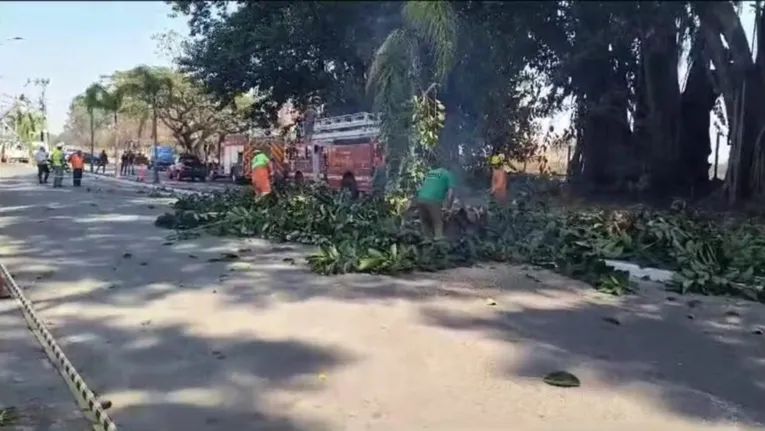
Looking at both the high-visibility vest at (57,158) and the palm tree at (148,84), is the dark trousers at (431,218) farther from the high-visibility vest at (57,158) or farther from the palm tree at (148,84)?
the palm tree at (148,84)

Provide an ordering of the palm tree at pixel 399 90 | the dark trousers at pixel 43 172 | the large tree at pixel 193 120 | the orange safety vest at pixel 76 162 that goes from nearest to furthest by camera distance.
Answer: the palm tree at pixel 399 90 → the orange safety vest at pixel 76 162 → the dark trousers at pixel 43 172 → the large tree at pixel 193 120

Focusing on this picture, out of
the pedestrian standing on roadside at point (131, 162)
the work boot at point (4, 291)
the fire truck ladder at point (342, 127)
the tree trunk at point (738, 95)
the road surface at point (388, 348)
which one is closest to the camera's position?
the tree trunk at point (738, 95)

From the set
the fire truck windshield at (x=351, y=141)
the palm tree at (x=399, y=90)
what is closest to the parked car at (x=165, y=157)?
the fire truck windshield at (x=351, y=141)

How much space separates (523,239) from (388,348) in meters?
5.53

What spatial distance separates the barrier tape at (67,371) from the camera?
5109 millimetres

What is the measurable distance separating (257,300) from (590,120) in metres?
9.07

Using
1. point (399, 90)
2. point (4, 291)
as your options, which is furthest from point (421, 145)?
point (4, 291)

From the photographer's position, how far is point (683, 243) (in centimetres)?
1131

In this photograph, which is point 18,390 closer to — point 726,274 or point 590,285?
point 590,285

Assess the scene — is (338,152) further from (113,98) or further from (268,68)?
(113,98)

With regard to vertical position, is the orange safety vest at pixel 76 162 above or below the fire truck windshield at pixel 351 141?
below

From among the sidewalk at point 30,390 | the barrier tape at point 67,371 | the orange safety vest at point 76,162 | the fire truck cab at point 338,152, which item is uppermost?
the fire truck cab at point 338,152

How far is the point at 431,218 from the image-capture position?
474 inches

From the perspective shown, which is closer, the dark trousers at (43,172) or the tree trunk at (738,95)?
the tree trunk at (738,95)
